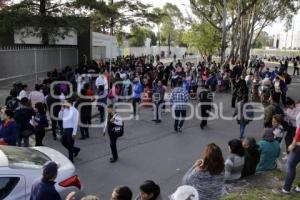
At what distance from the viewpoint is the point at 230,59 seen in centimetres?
3369

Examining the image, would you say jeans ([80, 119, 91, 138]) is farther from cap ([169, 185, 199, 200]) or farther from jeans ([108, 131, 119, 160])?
cap ([169, 185, 199, 200])

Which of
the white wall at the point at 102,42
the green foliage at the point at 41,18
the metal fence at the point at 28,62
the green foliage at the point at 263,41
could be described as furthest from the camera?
the green foliage at the point at 263,41

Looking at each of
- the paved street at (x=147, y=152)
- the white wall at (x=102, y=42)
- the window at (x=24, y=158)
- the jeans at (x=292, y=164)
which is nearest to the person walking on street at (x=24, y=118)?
the paved street at (x=147, y=152)

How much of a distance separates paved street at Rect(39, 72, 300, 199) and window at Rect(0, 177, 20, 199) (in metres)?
2.56

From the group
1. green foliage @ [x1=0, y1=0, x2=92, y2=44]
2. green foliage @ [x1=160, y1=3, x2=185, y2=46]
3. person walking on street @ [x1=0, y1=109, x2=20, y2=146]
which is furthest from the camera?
green foliage @ [x1=160, y1=3, x2=185, y2=46]

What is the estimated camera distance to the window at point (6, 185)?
4.71 m

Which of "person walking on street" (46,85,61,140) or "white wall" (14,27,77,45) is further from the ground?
"white wall" (14,27,77,45)

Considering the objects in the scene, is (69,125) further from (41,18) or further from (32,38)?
(32,38)

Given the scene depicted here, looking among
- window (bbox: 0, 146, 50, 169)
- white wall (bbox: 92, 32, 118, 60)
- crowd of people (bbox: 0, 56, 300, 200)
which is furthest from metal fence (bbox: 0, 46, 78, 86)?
window (bbox: 0, 146, 50, 169)

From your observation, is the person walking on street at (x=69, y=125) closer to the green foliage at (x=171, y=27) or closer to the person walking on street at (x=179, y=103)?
the person walking on street at (x=179, y=103)

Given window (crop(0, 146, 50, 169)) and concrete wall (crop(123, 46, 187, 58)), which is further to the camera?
concrete wall (crop(123, 46, 187, 58))

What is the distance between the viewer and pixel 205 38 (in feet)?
119

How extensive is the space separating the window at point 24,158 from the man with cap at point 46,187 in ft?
2.00

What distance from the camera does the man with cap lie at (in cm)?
446
